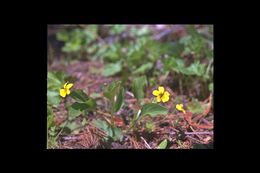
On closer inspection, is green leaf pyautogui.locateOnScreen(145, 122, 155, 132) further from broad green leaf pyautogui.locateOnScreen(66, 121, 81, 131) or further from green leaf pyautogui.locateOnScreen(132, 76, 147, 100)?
broad green leaf pyautogui.locateOnScreen(66, 121, 81, 131)

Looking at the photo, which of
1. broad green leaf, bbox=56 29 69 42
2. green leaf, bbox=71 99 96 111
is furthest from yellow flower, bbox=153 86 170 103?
broad green leaf, bbox=56 29 69 42

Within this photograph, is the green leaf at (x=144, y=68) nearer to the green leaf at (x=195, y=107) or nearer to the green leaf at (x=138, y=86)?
the green leaf at (x=195, y=107)

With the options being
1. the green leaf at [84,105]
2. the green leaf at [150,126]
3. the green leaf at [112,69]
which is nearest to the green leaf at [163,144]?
the green leaf at [150,126]

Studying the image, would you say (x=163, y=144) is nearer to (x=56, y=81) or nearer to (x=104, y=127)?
(x=104, y=127)

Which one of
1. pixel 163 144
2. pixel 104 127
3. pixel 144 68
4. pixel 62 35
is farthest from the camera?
pixel 62 35

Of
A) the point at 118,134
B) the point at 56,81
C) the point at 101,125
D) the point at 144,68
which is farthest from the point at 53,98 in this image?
the point at 144,68

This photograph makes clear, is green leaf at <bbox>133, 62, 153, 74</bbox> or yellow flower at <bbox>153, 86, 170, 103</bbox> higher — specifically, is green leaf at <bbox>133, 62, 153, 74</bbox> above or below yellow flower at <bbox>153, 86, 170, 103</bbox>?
above
